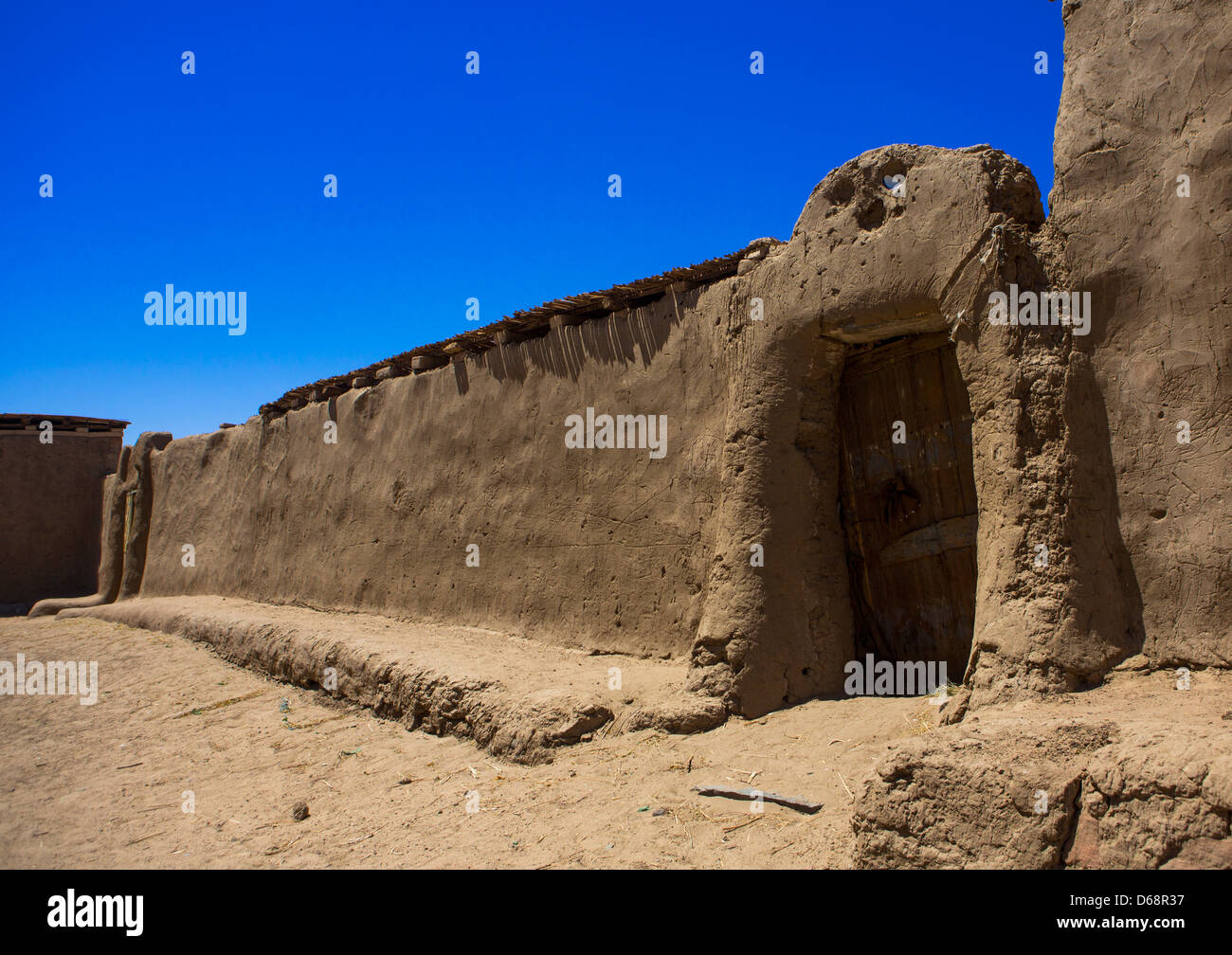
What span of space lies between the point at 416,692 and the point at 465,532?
208 centimetres

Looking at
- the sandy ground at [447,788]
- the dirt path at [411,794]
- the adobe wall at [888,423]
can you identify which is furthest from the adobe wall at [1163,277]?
the dirt path at [411,794]

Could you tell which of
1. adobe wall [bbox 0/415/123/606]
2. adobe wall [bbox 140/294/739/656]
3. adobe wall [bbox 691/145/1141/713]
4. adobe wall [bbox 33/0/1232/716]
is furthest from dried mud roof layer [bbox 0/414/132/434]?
adobe wall [bbox 691/145/1141/713]

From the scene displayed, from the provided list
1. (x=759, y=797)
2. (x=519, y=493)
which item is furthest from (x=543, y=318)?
(x=759, y=797)

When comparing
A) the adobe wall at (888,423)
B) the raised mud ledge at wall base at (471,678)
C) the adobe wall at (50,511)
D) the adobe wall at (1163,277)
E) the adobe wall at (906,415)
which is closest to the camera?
the adobe wall at (1163,277)

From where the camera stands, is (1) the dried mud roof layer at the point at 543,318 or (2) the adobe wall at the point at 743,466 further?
(1) the dried mud roof layer at the point at 543,318

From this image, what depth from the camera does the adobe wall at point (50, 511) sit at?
17.2m

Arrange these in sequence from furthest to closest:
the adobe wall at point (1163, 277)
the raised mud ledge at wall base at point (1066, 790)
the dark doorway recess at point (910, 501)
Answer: the dark doorway recess at point (910, 501)
the adobe wall at point (1163, 277)
the raised mud ledge at wall base at point (1066, 790)

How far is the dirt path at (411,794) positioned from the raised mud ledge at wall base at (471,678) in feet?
0.41

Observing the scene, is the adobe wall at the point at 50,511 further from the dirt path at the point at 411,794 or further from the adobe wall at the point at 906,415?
the adobe wall at the point at 906,415

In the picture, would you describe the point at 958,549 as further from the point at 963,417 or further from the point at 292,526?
the point at 292,526

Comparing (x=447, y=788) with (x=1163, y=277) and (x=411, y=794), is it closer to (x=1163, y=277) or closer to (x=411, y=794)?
(x=411, y=794)

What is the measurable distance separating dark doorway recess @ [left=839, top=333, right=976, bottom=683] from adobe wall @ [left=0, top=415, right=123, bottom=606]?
58.3 feet

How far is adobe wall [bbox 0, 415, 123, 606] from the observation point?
56.6 ft

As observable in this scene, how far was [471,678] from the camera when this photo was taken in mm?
5840
